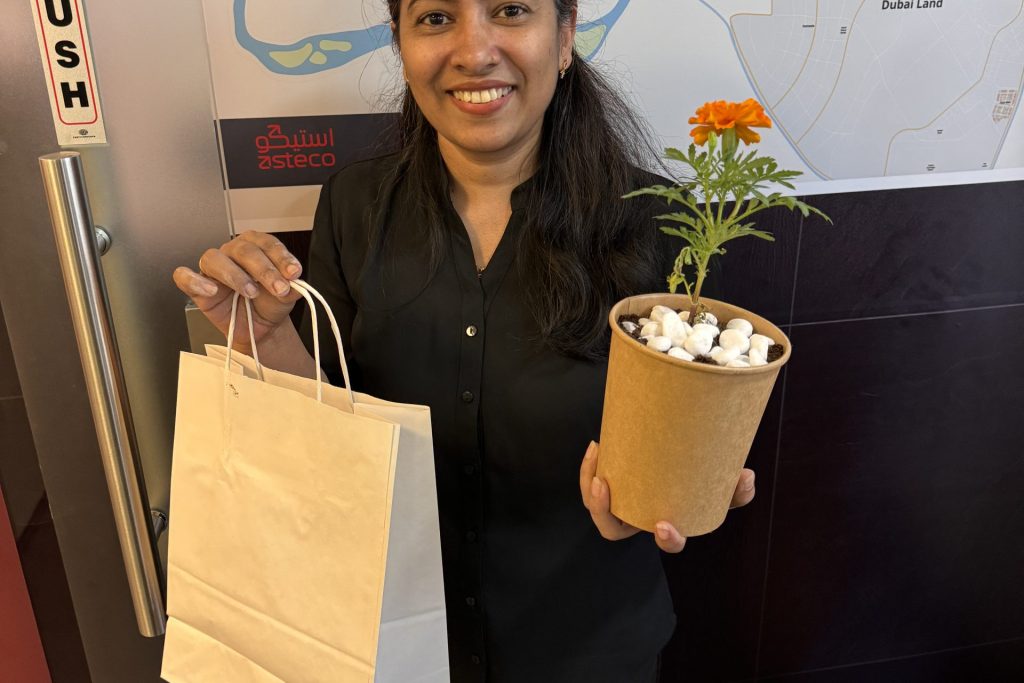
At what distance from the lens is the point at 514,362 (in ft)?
3.07

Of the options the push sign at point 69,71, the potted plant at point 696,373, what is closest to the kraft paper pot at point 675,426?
the potted plant at point 696,373

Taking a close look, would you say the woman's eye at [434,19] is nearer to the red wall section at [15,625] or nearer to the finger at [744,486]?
the finger at [744,486]

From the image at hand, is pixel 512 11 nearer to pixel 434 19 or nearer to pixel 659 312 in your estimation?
pixel 434 19

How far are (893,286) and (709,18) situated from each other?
0.56m

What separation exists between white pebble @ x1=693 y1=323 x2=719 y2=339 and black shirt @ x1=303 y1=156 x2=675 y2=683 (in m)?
0.25

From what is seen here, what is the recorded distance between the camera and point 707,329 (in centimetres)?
69

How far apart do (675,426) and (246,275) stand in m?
0.45

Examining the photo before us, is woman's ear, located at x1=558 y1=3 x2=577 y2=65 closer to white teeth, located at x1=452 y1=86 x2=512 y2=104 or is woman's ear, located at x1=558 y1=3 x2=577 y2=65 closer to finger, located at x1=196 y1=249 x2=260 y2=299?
white teeth, located at x1=452 y1=86 x2=512 y2=104

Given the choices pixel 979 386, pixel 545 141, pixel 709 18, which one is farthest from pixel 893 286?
pixel 545 141

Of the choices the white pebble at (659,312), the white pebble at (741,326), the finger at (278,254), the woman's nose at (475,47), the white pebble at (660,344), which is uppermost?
the woman's nose at (475,47)

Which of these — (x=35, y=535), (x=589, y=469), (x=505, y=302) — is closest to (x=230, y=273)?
(x=505, y=302)

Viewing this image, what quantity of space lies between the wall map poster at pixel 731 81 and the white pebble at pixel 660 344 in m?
0.60

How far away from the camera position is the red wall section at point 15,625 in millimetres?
1258

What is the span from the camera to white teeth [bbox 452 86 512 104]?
2.86ft
